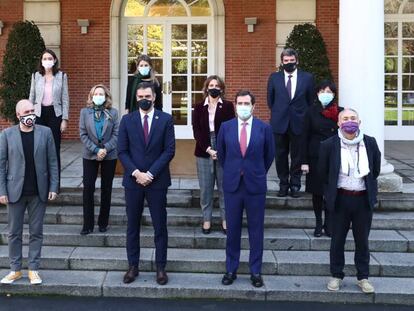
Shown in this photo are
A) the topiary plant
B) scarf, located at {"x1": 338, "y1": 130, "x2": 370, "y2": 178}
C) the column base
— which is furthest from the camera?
the topiary plant

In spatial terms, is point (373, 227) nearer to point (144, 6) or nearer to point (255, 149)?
point (255, 149)

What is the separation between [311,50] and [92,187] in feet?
22.7

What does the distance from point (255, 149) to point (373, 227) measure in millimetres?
2237

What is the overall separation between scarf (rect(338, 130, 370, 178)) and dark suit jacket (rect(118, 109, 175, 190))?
1.59m

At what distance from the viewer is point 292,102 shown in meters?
6.76

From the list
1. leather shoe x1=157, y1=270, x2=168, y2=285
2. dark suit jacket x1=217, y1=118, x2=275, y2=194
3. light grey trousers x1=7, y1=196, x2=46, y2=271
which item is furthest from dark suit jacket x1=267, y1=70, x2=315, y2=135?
light grey trousers x1=7, y1=196, x2=46, y2=271

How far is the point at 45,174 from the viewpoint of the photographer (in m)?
5.18

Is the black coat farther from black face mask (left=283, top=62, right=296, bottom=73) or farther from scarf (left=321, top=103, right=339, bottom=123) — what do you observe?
black face mask (left=283, top=62, right=296, bottom=73)

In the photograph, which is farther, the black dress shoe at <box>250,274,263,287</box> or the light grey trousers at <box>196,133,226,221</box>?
the light grey trousers at <box>196,133,226,221</box>

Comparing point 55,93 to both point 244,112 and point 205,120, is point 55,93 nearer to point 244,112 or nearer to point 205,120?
point 205,120

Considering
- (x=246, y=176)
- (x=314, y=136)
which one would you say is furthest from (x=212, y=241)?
(x=314, y=136)

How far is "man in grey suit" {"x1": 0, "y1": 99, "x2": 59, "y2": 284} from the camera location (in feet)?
16.6

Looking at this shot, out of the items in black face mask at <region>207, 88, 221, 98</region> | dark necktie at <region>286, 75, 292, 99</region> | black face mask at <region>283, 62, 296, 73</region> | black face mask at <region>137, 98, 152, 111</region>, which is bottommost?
black face mask at <region>137, 98, 152, 111</region>

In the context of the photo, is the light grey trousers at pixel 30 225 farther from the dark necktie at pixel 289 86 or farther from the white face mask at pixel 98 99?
the dark necktie at pixel 289 86
